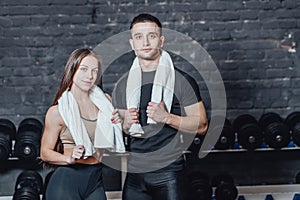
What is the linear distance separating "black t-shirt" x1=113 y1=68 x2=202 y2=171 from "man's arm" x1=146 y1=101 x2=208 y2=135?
0.08 ft

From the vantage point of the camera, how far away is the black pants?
178 cm

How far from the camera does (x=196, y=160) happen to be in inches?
125

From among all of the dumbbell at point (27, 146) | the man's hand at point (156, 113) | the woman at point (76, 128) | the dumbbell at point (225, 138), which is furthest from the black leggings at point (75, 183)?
the dumbbell at point (225, 138)

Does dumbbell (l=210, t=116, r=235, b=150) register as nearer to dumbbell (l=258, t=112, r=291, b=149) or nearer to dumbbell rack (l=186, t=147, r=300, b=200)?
dumbbell (l=258, t=112, r=291, b=149)

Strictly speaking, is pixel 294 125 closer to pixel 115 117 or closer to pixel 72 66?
pixel 115 117

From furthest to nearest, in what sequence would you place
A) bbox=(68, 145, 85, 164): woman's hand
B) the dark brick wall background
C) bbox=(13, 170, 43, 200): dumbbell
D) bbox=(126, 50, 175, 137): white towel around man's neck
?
the dark brick wall background → bbox=(13, 170, 43, 200): dumbbell → bbox=(126, 50, 175, 137): white towel around man's neck → bbox=(68, 145, 85, 164): woman's hand

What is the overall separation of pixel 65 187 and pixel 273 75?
1860 mm

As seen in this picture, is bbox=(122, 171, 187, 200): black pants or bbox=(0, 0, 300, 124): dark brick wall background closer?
bbox=(122, 171, 187, 200): black pants

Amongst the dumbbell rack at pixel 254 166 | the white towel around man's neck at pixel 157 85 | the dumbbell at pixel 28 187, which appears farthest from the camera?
the dumbbell rack at pixel 254 166

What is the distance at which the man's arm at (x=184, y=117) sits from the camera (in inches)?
67.4

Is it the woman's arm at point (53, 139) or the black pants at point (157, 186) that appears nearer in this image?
the woman's arm at point (53, 139)

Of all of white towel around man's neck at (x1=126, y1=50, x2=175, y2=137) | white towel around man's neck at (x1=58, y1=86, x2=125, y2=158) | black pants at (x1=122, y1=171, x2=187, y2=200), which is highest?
white towel around man's neck at (x1=126, y1=50, x2=175, y2=137)

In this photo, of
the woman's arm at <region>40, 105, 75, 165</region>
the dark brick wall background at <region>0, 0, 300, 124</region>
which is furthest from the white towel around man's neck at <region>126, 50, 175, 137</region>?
the dark brick wall background at <region>0, 0, 300, 124</region>

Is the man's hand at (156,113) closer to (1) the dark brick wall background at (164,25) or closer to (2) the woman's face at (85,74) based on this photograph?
(2) the woman's face at (85,74)
